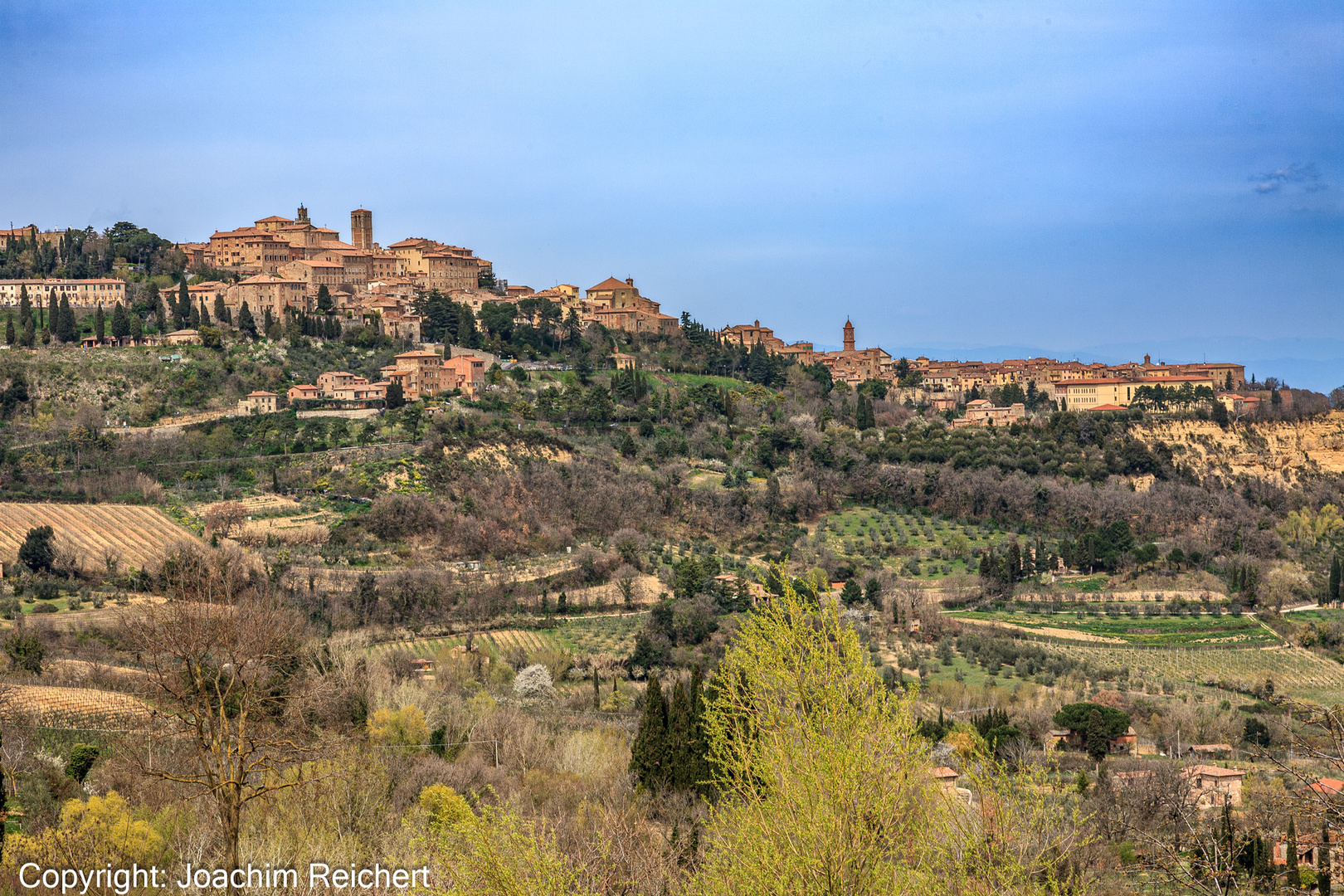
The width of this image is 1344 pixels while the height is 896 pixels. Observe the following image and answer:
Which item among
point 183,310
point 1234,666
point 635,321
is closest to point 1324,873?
point 1234,666

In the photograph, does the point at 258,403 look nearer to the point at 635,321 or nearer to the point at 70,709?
the point at 635,321

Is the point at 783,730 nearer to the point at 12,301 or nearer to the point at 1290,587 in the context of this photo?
the point at 1290,587

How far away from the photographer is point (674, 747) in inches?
831

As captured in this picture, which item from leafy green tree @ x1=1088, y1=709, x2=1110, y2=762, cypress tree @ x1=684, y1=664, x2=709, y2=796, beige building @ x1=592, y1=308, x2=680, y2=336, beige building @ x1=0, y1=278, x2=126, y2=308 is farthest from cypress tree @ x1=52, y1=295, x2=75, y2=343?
leafy green tree @ x1=1088, y1=709, x2=1110, y2=762

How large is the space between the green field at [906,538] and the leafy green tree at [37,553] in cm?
2809

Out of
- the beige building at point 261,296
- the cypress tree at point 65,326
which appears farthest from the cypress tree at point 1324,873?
→ the beige building at point 261,296

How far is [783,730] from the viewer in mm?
8211

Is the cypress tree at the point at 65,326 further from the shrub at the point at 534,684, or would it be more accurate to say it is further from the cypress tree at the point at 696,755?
the cypress tree at the point at 696,755

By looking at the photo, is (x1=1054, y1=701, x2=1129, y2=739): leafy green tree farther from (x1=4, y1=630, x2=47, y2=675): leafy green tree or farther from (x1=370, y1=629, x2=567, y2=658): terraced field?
(x1=4, y1=630, x2=47, y2=675): leafy green tree

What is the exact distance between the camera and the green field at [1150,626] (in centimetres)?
3931

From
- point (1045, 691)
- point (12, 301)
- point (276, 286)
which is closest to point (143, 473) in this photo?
point (276, 286)

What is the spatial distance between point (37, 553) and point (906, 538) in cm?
3232

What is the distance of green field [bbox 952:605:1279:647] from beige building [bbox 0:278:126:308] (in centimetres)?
4721

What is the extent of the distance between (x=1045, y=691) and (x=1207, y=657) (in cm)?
827
